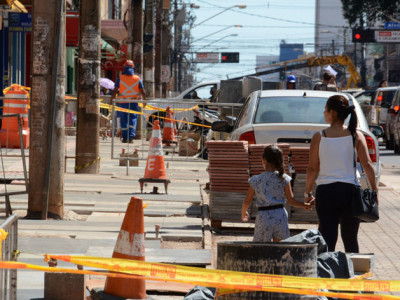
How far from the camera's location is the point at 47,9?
11.6m

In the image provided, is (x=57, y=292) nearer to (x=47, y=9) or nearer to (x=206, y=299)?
(x=206, y=299)

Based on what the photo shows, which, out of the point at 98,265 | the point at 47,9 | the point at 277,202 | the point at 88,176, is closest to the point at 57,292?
the point at 98,265

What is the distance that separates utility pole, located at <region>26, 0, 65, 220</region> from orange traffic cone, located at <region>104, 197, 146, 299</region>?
4.29 meters

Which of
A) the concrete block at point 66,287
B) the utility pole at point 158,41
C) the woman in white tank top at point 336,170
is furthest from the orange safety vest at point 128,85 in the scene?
the utility pole at point 158,41

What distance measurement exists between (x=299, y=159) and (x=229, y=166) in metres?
0.78

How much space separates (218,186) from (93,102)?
6787 mm

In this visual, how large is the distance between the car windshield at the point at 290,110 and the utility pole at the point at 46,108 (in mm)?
2344

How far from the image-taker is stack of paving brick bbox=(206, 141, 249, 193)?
1123 centimetres

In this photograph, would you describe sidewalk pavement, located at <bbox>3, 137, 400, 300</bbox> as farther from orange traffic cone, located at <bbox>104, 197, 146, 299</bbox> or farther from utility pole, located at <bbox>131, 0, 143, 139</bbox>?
utility pole, located at <bbox>131, 0, 143, 139</bbox>

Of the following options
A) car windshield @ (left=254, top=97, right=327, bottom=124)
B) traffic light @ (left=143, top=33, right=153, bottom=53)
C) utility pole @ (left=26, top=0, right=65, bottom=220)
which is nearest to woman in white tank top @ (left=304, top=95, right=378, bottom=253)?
car windshield @ (left=254, top=97, right=327, bottom=124)

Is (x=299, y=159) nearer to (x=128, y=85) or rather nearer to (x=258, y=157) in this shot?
(x=258, y=157)

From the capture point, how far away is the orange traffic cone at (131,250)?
24.0ft

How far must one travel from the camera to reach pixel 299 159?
11.4m

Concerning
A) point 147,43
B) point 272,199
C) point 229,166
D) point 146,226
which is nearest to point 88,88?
point 146,226
